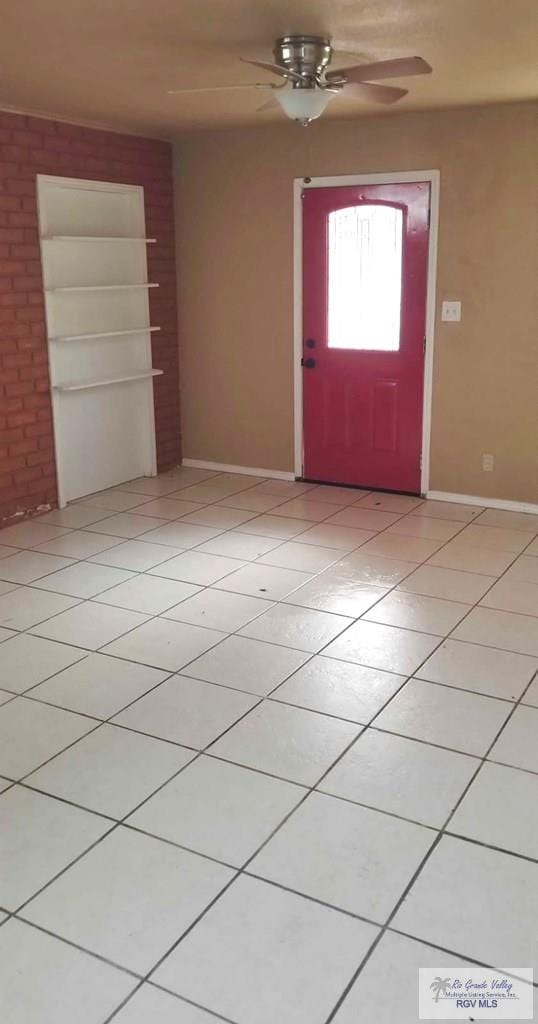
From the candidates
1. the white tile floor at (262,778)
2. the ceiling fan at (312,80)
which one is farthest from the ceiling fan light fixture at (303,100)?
the white tile floor at (262,778)

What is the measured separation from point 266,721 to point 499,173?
3599 millimetres

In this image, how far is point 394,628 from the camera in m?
3.63

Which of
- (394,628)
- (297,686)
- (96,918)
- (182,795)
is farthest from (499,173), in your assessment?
(96,918)

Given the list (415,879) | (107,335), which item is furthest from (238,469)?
(415,879)

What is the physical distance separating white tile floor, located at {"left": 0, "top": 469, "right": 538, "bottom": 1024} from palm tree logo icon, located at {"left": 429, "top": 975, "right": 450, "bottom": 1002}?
57 mm

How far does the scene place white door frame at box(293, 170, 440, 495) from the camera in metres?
5.16

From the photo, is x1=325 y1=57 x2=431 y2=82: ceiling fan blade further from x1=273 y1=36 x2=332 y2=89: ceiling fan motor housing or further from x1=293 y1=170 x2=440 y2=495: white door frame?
x1=293 y1=170 x2=440 y2=495: white door frame

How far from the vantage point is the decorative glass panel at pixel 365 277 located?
17.5ft

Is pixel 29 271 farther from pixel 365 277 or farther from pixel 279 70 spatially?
pixel 279 70

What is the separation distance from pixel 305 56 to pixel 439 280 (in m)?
2.08

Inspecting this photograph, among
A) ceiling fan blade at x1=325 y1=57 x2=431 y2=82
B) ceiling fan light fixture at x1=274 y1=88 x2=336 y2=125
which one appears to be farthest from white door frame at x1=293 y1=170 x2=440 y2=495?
ceiling fan blade at x1=325 y1=57 x2=431 y2=82

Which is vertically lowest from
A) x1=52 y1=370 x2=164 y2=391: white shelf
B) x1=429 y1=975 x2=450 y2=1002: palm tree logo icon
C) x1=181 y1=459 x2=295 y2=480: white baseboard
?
x1=429 y1=975 x2=450 y2=1002: palm tree logo icon

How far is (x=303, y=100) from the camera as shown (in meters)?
3.52

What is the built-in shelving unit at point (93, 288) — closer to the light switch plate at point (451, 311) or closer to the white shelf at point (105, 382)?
the white shelf at point (105, 382)
